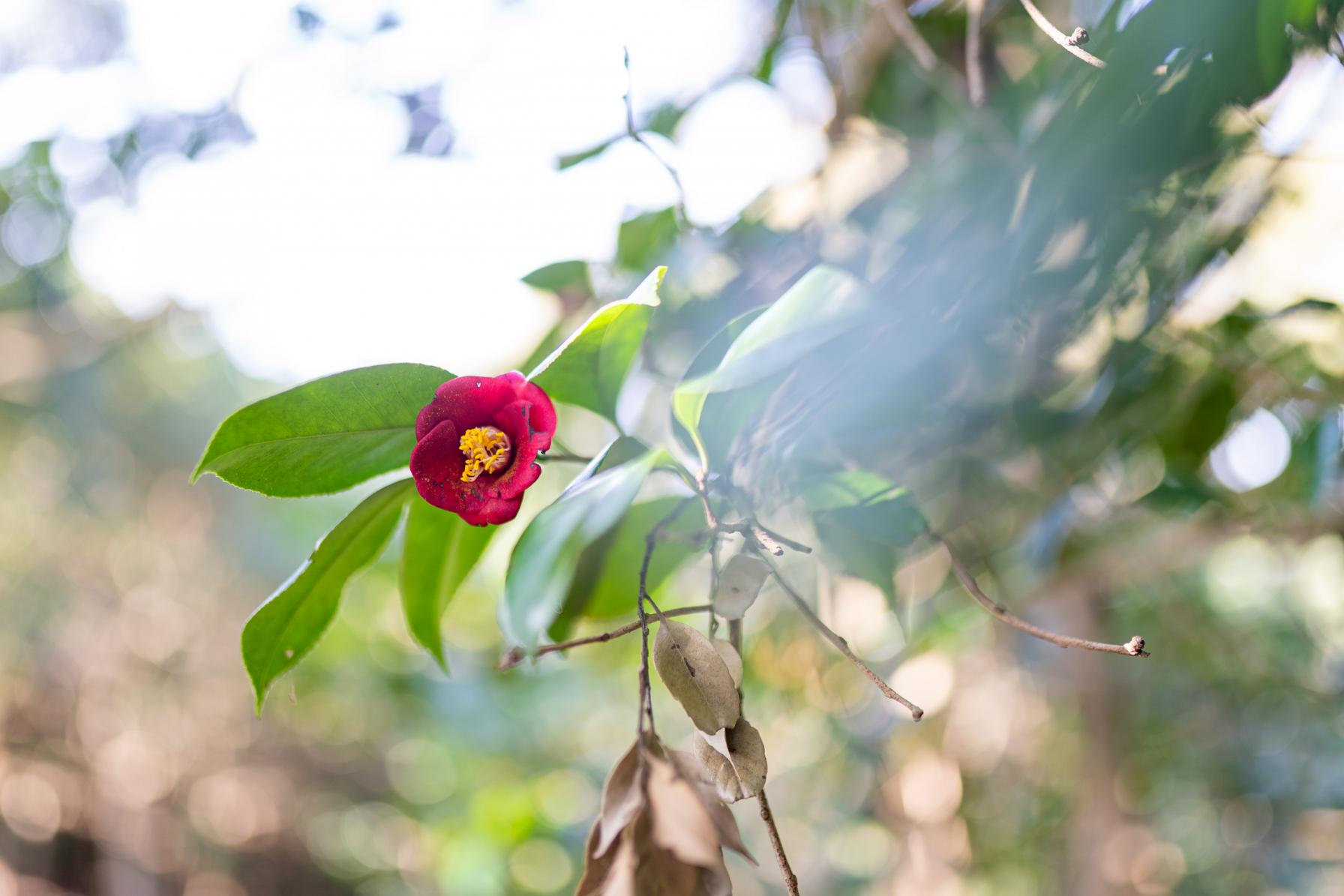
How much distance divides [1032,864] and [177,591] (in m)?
3.13

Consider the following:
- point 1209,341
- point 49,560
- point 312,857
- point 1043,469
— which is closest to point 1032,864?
point 1043,469

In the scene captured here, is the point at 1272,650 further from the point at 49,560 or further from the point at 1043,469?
the point at 49,560

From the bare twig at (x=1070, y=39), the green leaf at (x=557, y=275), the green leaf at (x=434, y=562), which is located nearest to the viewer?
the bare twig at (x=1070, y=39)

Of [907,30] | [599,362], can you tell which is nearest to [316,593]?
[599,362]

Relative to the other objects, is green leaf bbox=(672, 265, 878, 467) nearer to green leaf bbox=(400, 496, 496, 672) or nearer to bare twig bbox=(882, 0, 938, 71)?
green leaf bbox=(400, 496, 496, 672)

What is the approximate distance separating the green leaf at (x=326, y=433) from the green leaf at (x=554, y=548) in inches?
4.3

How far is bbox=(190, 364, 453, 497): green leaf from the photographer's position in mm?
373

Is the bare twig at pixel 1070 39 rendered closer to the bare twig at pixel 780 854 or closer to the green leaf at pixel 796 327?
the green leaf at pixel 796 327

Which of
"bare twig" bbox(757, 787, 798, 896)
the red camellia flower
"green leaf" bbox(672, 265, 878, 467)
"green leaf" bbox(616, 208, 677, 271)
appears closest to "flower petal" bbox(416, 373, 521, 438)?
the red camellia flower

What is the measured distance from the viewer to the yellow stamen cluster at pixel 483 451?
395 millimetres

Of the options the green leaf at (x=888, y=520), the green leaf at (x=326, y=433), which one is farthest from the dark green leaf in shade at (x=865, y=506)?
the green leaf at (x=326, y=433)

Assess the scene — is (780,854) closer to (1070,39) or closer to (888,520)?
(888,520)

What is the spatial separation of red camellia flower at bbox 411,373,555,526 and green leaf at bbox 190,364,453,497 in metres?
0.01

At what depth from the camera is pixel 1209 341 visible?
2.34 feet
